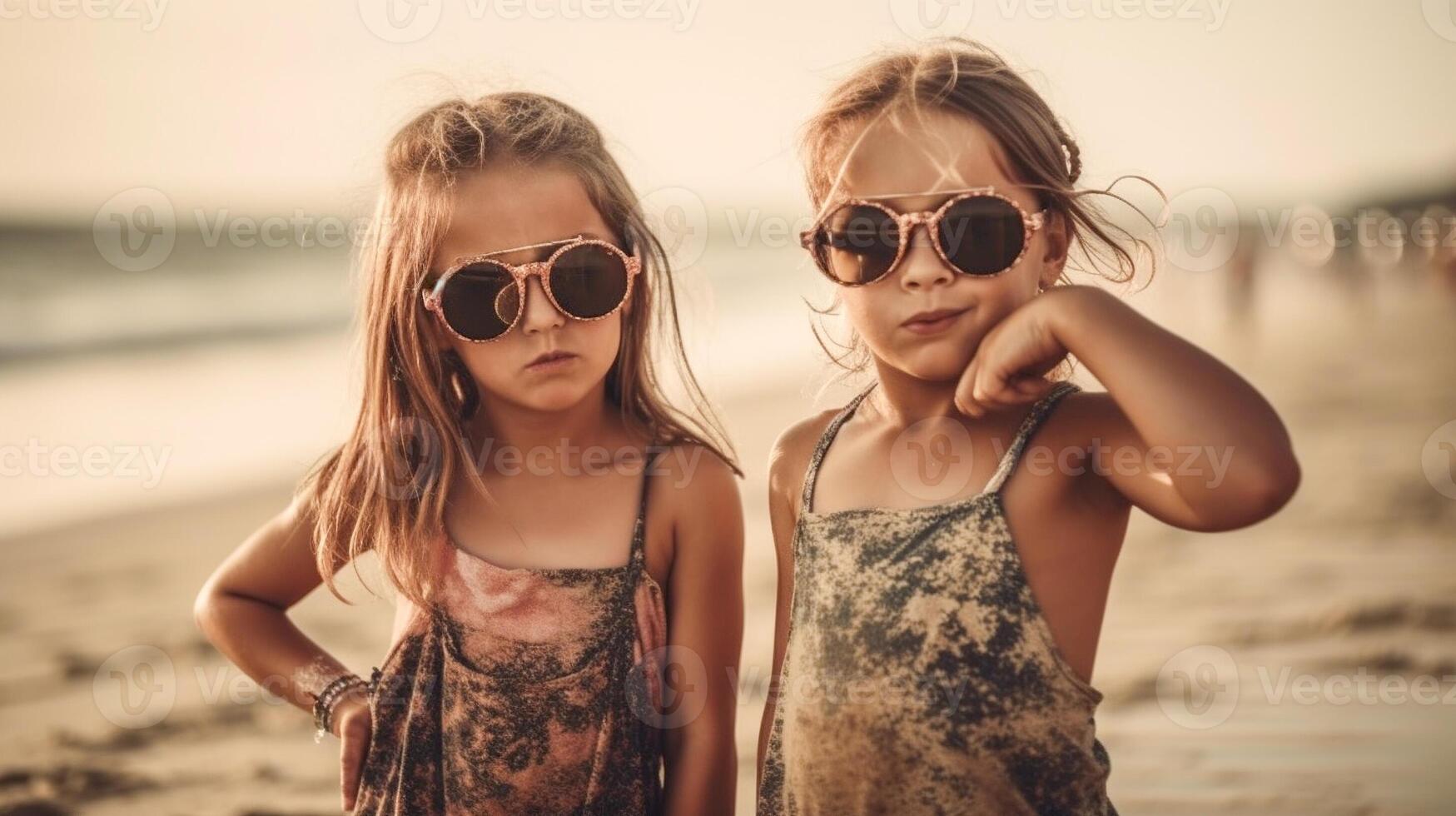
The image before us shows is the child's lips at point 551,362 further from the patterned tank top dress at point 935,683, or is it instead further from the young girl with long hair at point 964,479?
the patterned tank top dress at point 935,683

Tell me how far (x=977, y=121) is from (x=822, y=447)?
2.58 feet

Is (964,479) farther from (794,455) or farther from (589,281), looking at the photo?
(589,281)

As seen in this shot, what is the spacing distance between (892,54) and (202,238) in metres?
24.4

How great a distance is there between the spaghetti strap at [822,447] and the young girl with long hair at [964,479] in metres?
0.01

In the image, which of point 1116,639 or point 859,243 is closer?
point 859,243

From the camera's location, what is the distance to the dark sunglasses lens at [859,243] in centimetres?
283

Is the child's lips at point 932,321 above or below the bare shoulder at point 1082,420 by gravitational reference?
above

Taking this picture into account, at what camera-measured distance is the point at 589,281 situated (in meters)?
3.19

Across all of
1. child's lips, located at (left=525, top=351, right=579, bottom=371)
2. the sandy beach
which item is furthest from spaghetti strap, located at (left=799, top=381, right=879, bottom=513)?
child's lips, located at (left=525, top=351, right=579, bottom=371)

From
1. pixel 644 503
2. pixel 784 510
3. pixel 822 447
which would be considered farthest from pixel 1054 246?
pixel 644 503

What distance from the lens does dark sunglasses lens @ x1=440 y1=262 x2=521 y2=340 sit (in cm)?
316

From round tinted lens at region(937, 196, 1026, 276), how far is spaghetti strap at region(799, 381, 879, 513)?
1.70 ft

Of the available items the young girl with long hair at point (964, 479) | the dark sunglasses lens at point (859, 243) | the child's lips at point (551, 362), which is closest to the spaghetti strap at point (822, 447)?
the young girl with long hair at point (964, 479)

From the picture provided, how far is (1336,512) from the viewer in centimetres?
734
